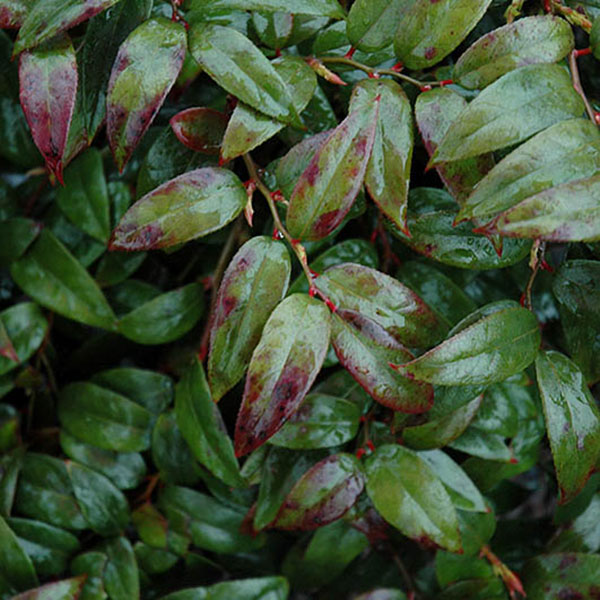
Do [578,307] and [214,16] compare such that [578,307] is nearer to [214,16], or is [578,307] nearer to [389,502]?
[389,502]

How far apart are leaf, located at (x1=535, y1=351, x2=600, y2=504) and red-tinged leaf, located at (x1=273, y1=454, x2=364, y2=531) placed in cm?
21

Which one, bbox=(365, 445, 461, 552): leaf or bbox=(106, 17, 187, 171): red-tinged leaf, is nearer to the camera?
bbox=(106, 17, 187, 171): red-tinged leaf

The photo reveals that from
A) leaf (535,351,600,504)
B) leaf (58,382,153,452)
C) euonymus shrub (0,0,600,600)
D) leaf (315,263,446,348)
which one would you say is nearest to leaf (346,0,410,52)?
euonymus shrub (0,0,600,600)

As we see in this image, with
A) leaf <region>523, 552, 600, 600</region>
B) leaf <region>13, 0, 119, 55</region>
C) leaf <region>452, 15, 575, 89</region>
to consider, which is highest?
leaf <region>13, 0, 119, 55</region>

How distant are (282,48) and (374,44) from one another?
0.10 meters

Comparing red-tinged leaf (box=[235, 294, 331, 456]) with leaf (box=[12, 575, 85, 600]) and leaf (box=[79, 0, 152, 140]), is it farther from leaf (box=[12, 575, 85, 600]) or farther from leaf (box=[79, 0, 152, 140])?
leaf (box=[12, 575, 85, 600])

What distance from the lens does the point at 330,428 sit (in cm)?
81

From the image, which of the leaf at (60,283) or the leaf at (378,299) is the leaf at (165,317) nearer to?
the leaf at (60,283)

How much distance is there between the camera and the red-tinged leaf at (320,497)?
2.50ft

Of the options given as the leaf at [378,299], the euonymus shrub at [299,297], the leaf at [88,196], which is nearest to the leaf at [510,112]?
the euonymus shrub at [299,297]

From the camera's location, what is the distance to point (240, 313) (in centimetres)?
63

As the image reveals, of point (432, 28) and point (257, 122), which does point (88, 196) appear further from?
point (432, 28)

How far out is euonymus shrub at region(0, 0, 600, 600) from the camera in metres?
0.61

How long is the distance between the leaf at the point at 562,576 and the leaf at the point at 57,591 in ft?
1.71
